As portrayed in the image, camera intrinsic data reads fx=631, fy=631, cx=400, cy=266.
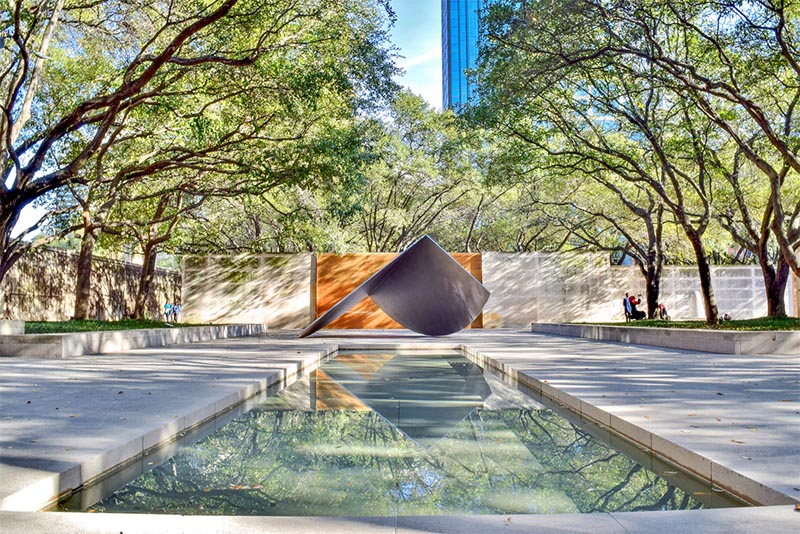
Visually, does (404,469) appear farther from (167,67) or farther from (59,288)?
(59,288)

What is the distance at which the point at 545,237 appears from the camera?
112 feet

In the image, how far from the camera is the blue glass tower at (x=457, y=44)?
89562mm

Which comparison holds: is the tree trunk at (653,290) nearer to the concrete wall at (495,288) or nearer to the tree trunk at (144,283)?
the concrete wall at (495,288)

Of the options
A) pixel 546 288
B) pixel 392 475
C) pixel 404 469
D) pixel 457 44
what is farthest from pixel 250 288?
pixel 457 44

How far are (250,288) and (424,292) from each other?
43.7 ft

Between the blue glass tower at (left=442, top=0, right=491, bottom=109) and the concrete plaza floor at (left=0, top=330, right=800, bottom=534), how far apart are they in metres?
83.8

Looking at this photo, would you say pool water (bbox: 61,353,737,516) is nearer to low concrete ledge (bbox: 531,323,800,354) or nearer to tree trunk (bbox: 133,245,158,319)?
low concrete ledge (bbox: 531,323,800,354)

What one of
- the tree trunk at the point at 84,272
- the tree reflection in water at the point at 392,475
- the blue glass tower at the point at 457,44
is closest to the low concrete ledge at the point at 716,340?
the tree reflection in water at the point at 392,475

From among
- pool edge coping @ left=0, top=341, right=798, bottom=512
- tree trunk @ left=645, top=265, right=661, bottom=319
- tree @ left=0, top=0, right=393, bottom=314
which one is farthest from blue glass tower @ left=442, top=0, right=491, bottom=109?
pool edge coping @ left=0, top=341, right=798, bottom=512

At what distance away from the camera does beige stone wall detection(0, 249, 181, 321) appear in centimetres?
1893

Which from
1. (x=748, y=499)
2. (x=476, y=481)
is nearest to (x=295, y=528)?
(x=476, y=481)

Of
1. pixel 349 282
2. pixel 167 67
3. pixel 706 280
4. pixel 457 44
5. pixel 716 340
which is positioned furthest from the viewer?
pixel 457 44

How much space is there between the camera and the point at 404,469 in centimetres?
379

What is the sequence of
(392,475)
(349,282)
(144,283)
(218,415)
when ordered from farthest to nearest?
(349,282), (144,283), (218,415), (392,475)
